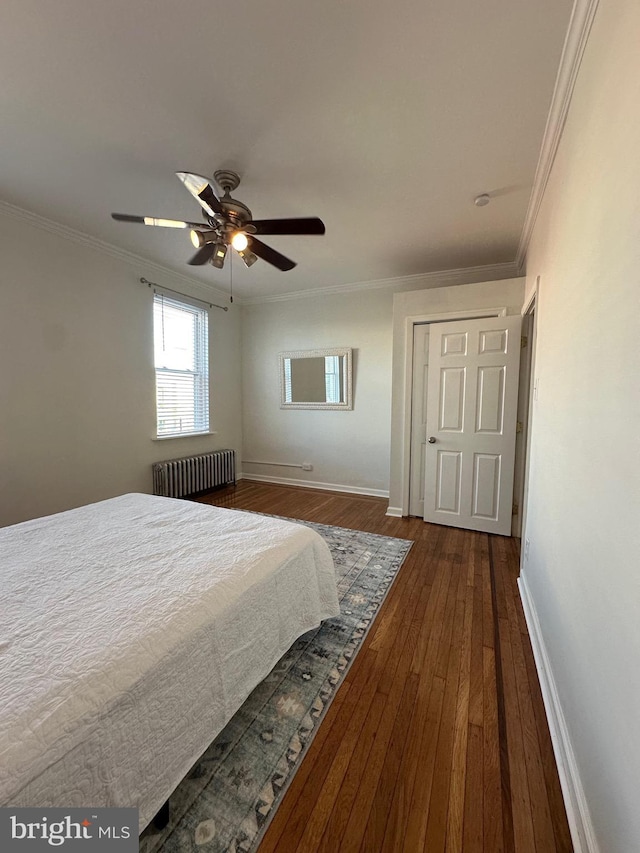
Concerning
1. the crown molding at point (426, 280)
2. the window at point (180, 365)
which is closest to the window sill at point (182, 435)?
the window at point (180, 365)

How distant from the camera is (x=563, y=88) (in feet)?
5.09

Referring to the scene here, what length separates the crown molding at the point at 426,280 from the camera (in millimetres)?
3680

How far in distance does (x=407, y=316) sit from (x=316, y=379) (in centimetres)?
158

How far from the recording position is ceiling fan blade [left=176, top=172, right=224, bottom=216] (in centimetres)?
169

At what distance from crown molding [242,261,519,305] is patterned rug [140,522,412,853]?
3.49 metres

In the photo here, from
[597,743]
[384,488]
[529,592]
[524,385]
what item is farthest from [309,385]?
[597,743]

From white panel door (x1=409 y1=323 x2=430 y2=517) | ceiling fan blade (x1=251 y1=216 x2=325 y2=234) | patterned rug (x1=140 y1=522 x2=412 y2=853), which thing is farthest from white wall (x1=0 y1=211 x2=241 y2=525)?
white panel door (x1=409 y1=323 x2=430 y2=517)

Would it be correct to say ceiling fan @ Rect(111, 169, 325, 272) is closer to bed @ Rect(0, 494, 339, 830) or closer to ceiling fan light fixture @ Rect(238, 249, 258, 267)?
ceiling fan light fixture @ Rect(238, 249, 258, 267)

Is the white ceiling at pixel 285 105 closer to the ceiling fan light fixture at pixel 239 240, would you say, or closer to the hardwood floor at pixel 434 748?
the ceiling fan light fixture at pixel 239 240

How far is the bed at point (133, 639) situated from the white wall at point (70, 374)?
1475mm

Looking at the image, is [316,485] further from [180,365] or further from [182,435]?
[180,365]

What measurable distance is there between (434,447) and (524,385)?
0.99 m

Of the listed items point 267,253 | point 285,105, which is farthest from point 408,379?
point 285,105

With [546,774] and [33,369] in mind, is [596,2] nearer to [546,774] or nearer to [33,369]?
[546,774]
